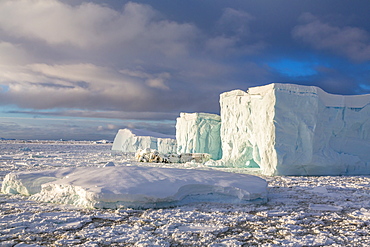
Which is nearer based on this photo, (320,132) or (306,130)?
(306,130)

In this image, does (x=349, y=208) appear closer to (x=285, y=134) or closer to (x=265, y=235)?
(x=265, y=235)

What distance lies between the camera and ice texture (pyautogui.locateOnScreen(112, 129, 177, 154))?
2763 centimetres

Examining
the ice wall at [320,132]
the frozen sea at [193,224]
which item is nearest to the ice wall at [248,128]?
the ice wall at [320,132]

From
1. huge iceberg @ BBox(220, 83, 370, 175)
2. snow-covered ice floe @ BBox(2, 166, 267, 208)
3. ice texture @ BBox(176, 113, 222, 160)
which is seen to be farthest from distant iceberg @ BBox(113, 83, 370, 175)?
snow-covered ice floe @ BBox(2, 166, 267, 208)

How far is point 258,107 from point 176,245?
9325 mm

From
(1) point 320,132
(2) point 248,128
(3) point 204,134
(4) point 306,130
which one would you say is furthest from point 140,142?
(4) point 306,130

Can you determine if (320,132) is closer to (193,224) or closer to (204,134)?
(204,134)

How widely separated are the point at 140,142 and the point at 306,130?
75.4 feet

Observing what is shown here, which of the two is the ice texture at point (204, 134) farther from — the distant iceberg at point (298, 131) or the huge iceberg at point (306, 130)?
the huge iceberg at point (306, 130)

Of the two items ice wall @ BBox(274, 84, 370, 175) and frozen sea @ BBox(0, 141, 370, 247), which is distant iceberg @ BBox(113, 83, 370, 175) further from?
frozen sea @ BBox(0, 141, 370, 247)

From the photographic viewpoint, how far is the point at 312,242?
11.9ft

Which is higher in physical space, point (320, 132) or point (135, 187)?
point (320, 132)

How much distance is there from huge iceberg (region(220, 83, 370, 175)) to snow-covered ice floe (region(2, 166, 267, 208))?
4417 millimetres

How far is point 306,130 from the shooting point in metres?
10.9
